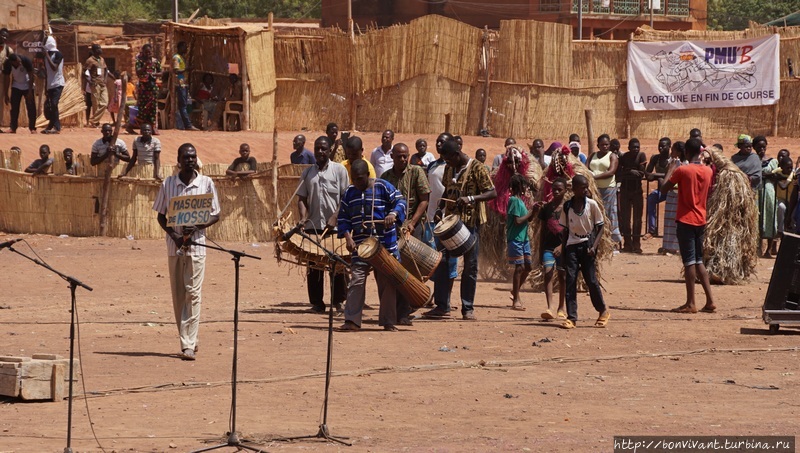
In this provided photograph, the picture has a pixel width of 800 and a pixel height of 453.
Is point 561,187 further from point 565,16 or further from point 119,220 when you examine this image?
point 565,16

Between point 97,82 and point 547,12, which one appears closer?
point 97,82

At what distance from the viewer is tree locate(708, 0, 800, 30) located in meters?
49.7

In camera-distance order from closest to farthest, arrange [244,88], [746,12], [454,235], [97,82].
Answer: [454,235]
[97,82]
[244,88]
[746,12]

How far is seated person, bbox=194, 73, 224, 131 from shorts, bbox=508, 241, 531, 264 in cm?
1604

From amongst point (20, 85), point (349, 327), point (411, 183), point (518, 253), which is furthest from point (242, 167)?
point (349, 327)

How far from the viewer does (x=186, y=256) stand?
993cm

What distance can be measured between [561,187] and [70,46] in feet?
84.3

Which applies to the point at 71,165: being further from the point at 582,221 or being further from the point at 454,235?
the point at 582,221

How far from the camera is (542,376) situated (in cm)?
956

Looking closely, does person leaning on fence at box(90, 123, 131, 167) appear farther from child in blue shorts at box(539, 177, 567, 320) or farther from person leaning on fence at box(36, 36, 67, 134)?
child in blue shorts at box(539, 177, 567, 320)

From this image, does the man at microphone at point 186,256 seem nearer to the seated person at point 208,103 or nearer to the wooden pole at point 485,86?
the seated person at point 208,103

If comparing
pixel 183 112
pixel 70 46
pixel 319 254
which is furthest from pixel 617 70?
pixel 319 254

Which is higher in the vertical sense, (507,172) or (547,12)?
(547,12)

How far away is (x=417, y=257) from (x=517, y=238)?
188 cm
